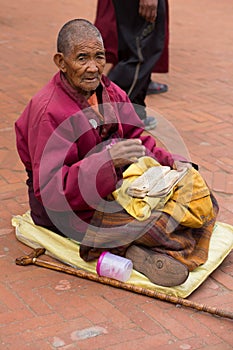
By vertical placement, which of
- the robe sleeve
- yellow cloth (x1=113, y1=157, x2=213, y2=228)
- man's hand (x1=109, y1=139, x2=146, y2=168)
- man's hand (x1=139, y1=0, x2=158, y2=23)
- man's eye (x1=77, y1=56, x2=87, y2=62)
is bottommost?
yellow cloth (x1=113, y1=157, x2=213, y2=228)

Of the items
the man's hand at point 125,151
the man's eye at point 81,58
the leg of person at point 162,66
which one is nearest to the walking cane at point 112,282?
the man's hand at point 125,151

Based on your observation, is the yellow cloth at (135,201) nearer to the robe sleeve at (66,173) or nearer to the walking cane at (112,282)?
the robe sleeve at (66,173)

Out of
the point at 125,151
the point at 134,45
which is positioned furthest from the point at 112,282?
the point at 134,45

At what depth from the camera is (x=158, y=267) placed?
130 inches

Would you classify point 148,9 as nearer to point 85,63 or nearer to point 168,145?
point 168,145

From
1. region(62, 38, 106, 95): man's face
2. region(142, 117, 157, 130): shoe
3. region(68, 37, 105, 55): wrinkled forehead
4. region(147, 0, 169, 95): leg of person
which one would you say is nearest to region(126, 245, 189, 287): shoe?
region(62, 38, 106, 95): man's face

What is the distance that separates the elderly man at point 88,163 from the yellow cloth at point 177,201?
0.04 m

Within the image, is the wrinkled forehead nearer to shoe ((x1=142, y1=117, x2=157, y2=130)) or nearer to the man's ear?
the man's ear

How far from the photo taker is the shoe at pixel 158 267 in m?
3.27

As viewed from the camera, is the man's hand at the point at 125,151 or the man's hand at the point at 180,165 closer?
the man's hand at the point at 125,151

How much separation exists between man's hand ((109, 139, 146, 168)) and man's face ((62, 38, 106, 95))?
0.35m

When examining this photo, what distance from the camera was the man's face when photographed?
331 centimetres

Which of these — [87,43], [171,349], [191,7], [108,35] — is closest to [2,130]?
[108,35]

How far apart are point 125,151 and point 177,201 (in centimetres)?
44
